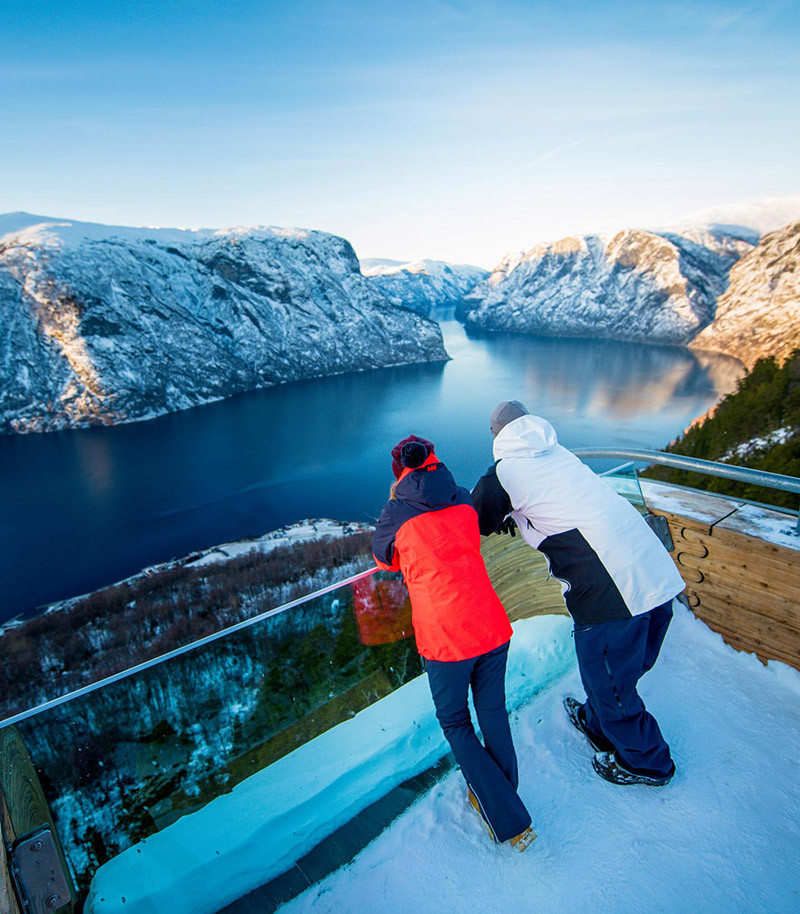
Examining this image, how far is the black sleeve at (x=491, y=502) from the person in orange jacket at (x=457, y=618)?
0.15 meters

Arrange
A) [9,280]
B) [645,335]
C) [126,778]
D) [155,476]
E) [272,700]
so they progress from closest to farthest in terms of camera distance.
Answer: [126,778] → [272,700] → [155,476] → [9,280] → [645,335]

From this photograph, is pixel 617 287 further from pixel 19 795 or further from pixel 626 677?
pixel 19 795

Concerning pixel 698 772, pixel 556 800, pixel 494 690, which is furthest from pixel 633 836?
pixel 494 690

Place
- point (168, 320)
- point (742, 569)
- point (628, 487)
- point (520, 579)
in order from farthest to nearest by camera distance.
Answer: point (168, 320) < point (628, 487) < point (520, 579) < point (742, 569)

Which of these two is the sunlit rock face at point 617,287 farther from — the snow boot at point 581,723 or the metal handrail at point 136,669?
the metal handrail at point 136,669

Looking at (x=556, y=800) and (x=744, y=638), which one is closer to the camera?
(x=556, y=800)

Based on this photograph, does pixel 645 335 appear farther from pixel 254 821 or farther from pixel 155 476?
pixel 254 821

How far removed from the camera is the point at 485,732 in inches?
74.5

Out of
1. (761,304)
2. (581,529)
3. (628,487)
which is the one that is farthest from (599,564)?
(761,304)

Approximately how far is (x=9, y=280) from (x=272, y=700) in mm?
106898

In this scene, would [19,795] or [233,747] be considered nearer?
[19,795]

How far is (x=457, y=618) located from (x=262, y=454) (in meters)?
47.0

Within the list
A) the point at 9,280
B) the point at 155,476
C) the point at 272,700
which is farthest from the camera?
the point at 9,280

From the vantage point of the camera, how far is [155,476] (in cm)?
4281
